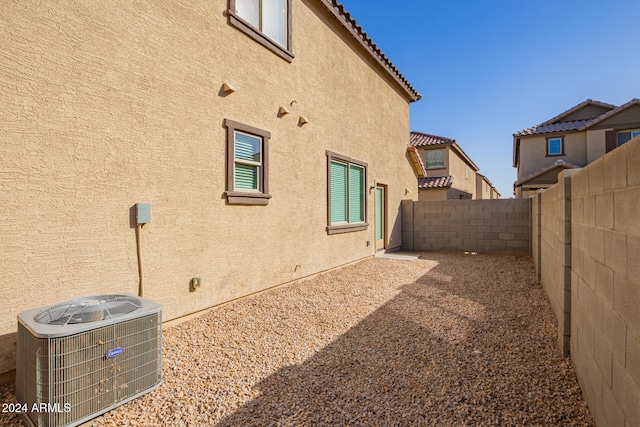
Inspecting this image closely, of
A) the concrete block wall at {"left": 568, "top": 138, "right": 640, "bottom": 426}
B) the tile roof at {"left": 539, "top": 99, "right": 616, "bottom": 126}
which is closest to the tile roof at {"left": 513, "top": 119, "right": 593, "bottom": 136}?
the tile roof at {"left": 539, "top": 99, "right": 616, "bottom": 126}

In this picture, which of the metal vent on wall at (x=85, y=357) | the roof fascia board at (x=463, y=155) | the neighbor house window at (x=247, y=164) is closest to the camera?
the metal vent on wall at (x=85, y=357)

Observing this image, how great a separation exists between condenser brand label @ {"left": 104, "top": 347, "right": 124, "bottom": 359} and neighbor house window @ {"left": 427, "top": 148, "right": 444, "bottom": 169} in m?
22.8

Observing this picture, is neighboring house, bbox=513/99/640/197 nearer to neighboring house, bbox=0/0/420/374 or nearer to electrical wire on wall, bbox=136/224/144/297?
neighboring house, bbox=0/0/420/374

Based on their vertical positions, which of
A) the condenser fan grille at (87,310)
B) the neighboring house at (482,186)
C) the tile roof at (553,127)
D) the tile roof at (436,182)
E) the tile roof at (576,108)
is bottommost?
the condenser fan grille at (87,310)

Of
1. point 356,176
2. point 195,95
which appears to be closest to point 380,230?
point 356,176

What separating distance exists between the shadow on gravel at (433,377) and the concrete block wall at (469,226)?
6735 millimetres

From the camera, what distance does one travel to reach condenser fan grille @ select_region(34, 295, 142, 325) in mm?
2705

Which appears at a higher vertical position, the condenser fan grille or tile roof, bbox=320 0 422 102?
tile roof, bbox=320 0 422 102

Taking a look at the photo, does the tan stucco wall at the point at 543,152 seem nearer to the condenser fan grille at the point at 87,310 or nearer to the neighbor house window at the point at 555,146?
the neighbor house window at the point at 555,146

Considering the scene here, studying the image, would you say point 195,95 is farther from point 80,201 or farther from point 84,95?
point 80,201

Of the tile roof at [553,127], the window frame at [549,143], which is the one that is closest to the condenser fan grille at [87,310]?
the window frame at [549,143]

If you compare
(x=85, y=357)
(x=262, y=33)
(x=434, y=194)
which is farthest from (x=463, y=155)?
(x=85, y=357)

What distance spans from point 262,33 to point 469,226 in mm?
9709

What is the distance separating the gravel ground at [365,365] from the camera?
273cm
